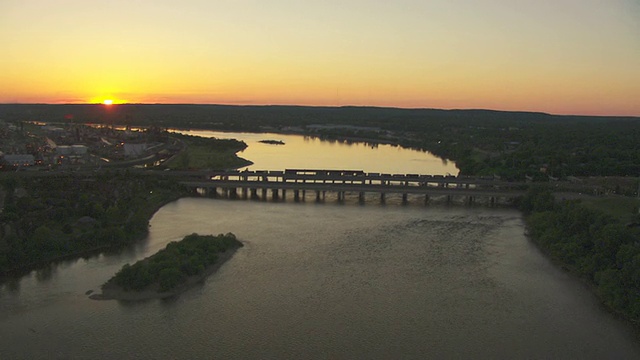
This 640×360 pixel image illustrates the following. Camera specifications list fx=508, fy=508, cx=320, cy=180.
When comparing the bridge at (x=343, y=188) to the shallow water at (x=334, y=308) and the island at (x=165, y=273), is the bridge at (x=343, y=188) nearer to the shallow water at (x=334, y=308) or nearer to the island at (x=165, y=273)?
the shallow water at (x=334, y=308)

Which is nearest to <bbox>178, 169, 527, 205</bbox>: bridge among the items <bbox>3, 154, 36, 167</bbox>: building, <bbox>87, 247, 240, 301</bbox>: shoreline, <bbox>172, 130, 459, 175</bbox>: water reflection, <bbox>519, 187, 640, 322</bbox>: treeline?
<bbox>519, 187, 640, 322</bbox>: treeline

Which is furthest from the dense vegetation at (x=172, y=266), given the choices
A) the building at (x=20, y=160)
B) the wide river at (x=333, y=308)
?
the building at (x=20, y=160)

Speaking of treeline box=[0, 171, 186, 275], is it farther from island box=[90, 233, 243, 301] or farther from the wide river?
island box=[90, 233, 243, 301]

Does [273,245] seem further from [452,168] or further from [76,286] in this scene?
[452,168]

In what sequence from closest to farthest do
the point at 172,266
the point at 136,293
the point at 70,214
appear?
the point at 136,293
the point at 172,266
the point at 70,214

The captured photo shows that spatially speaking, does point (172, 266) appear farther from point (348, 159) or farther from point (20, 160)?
point (348, 159)

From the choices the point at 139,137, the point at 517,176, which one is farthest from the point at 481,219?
the point at 139,137

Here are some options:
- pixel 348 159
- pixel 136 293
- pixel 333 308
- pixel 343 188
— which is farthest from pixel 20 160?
pixel 333 308
